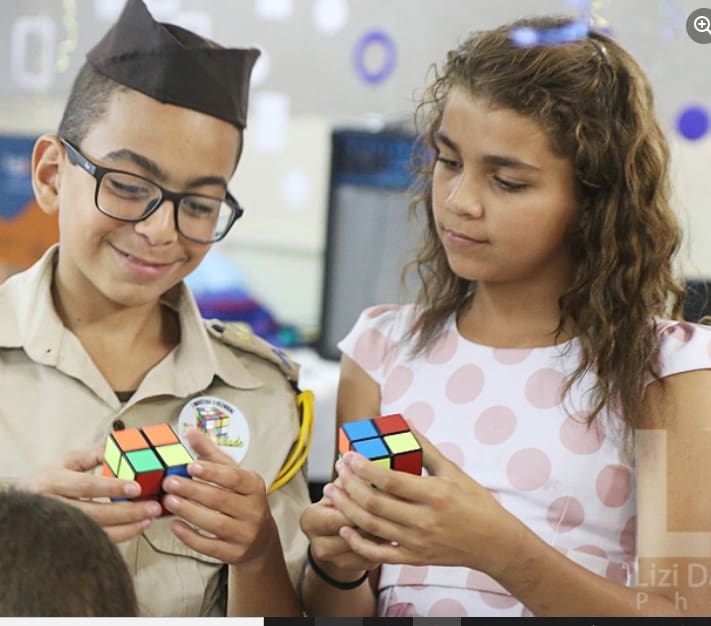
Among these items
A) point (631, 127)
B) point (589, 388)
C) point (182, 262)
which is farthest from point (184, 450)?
point (631, 127)

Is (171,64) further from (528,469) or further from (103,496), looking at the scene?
(528,469)

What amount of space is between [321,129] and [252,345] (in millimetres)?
298

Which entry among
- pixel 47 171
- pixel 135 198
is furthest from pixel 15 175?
pixel 135 198

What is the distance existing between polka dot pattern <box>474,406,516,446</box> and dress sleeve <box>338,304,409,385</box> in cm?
15

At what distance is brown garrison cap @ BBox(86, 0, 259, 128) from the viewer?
141cm

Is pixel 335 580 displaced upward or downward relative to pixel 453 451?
downward

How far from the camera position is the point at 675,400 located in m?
1.43

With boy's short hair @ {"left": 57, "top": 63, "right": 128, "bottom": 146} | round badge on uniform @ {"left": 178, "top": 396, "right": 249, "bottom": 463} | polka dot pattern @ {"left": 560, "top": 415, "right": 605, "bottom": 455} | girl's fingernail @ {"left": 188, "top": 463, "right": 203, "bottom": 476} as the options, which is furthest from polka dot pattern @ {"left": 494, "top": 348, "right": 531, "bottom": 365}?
boy's short hair @ {"left": 57, "top": 63, "right": 128, "bottom": 146}

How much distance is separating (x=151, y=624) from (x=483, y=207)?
0.62 metres

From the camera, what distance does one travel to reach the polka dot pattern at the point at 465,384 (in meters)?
1.51

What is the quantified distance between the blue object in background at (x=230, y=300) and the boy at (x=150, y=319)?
0.02 meters

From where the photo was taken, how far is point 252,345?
154 cm

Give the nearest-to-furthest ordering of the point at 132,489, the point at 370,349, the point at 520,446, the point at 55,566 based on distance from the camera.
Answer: the point at 55,566 < the point at 132,489 < the point at 520,446 < the point at 370,349

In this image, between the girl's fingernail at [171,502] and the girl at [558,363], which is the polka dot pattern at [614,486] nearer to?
the girl at [558,363]
